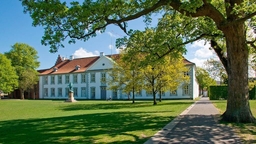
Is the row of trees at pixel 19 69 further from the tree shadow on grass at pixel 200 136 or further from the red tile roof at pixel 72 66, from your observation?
the tree shadow on grass at pixel 200 136

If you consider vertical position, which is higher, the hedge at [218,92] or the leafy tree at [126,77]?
the leafy tree at [126,77]

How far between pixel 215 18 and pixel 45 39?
673 centimetres

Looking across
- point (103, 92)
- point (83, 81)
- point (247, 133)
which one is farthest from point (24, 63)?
point (247, 133)

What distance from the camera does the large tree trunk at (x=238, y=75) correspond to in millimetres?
10859

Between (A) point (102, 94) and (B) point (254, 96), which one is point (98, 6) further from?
(A) point (102, 94)

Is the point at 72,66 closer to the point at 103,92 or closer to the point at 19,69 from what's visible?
the point at 19,69

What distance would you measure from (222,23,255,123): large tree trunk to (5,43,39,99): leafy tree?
54.1 metres

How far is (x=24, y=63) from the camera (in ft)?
210

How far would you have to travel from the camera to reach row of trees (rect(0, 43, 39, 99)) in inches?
2167

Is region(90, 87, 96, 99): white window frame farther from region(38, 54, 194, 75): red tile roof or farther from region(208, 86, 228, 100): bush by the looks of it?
region(208, 86, 228, 100): bush

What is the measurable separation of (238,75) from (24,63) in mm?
60598

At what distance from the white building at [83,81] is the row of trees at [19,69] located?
13.4ft

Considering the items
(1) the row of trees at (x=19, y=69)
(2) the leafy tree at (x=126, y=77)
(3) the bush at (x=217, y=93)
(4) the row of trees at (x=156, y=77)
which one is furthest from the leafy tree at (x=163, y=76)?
(1) the row of trees at (x=19, y=69)

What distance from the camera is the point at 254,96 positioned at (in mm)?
37500
